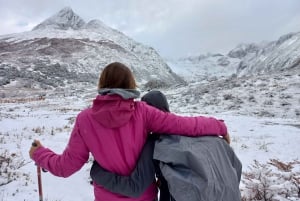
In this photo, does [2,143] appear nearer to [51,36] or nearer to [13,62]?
[13,62]

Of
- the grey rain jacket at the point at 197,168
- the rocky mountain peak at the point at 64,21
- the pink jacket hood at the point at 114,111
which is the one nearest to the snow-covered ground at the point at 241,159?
the grey rain jacket at the point at 197,168

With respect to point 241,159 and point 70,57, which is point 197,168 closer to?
point 241,159

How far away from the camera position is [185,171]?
2.56 metres

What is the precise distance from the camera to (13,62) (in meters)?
65.9

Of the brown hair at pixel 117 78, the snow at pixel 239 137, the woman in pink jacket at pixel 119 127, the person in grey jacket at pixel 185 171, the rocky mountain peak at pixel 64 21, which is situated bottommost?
the snow at pixel 239 137

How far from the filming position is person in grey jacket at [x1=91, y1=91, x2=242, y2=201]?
2.50m

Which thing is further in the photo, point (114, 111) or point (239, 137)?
point (239, 137)

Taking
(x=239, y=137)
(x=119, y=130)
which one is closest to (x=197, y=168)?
(x=119, y=130)

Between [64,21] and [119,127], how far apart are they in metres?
132

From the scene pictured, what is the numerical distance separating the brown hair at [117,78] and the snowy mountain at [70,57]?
4305cm

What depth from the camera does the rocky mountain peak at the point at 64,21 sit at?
12450 centimetres

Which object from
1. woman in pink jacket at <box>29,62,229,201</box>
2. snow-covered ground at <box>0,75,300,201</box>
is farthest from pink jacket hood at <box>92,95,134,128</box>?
snow-covered ground at <box>0,75,300,201</box>

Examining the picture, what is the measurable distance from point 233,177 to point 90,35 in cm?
10258

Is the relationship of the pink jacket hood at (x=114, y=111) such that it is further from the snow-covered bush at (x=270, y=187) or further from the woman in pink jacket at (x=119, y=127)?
the snow-covered bush at (x=270, y=187)
